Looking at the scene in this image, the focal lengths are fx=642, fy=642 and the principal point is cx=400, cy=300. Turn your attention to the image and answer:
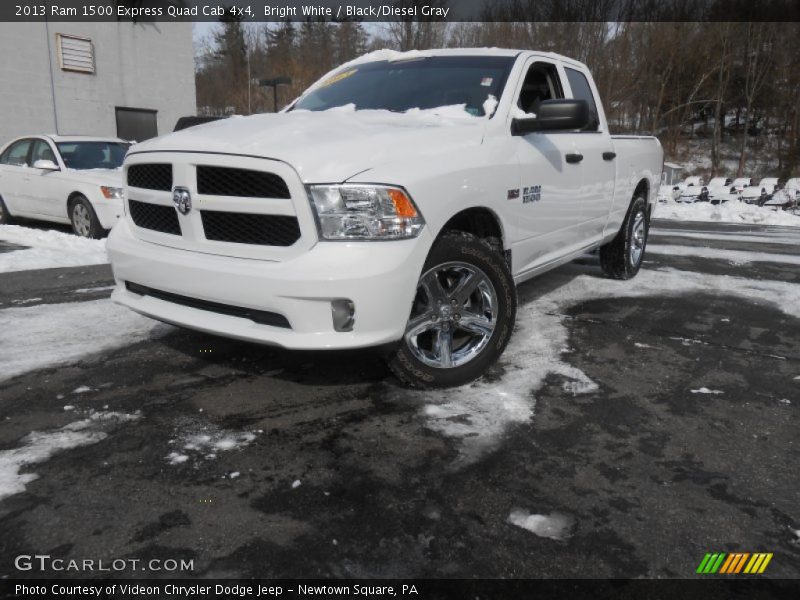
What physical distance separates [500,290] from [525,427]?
85 cm

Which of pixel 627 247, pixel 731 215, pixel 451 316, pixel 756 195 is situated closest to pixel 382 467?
pixel 451 316

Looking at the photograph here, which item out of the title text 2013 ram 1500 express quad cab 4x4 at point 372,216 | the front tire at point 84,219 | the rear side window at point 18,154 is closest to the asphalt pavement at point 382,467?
the title text 2013 ram 1500 express quad cab 4x4 at point 372,216

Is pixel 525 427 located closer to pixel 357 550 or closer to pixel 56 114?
pixel 357 550

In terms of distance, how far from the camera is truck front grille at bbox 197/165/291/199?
285cm

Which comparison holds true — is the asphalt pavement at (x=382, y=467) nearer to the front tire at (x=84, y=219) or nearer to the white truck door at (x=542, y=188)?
the white truck door at (x=542, y=188)

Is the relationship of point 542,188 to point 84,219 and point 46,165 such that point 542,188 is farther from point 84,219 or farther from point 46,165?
point 46,165

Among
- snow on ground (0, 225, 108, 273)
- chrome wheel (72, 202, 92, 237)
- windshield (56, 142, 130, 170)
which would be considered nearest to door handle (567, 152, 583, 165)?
snow on ground (0, 225, 108, 273)

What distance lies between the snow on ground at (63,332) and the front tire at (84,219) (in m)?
3.75

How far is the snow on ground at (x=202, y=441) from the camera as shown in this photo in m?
2.65

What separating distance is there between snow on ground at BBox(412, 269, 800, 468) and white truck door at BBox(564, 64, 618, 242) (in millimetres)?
708

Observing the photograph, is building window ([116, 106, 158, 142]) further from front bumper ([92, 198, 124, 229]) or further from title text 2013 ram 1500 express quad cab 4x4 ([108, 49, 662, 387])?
title text 2013 ram 1500 express quad cab 4x4 ([108, 49, 662, 387])

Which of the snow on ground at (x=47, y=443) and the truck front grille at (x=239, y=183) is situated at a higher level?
the truck front grille at (x=239, y=183)

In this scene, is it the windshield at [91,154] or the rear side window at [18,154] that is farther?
the rear side window at [18,154]

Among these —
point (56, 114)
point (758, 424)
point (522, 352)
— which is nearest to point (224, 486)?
point (522, 352)
